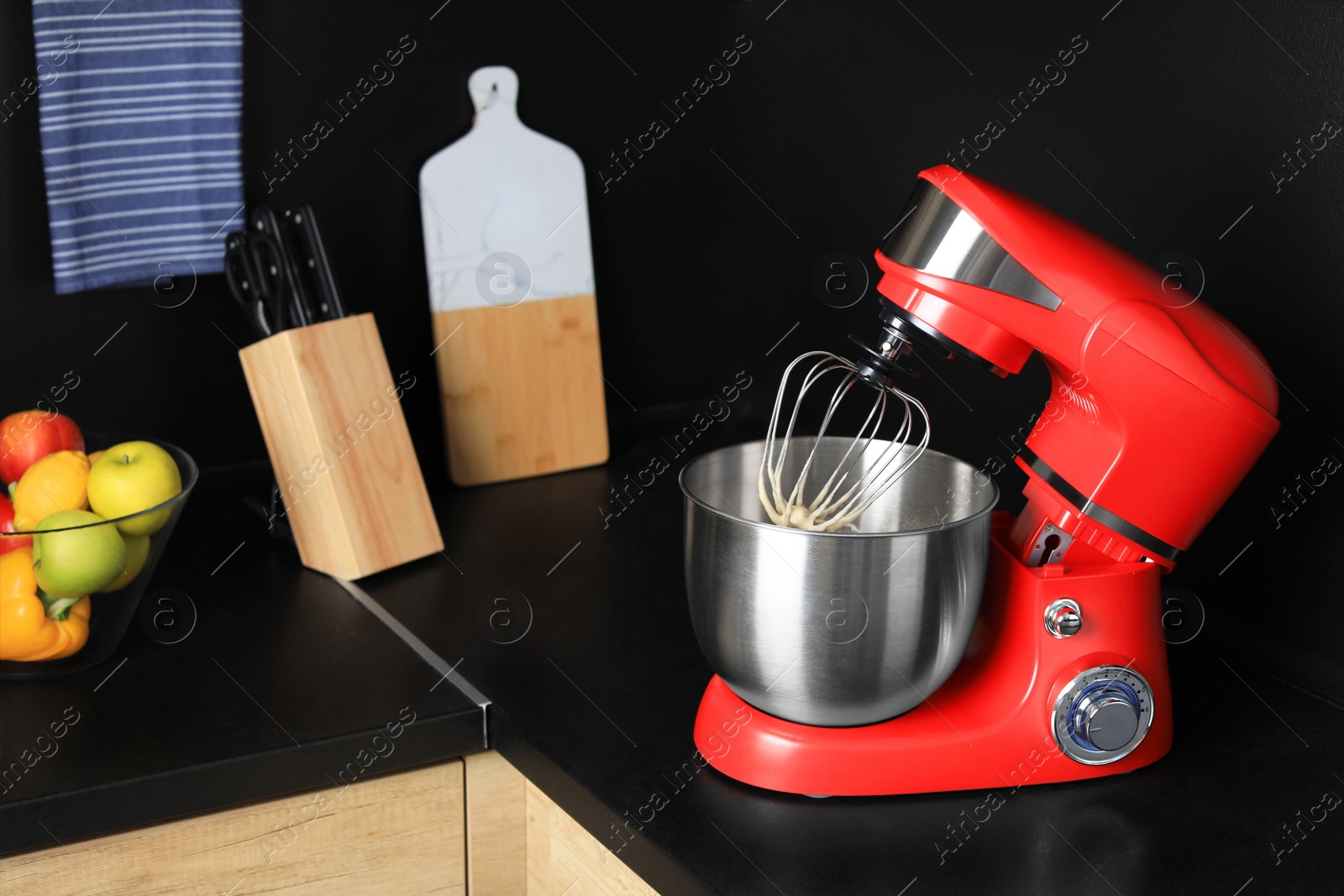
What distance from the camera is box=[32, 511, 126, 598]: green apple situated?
807 mm

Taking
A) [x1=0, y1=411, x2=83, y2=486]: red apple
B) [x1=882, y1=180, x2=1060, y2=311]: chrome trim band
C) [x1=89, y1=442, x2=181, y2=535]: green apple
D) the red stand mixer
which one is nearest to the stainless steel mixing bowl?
the red stand mixer

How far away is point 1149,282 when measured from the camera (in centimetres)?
68

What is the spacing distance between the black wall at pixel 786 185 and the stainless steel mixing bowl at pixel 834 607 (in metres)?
0.33

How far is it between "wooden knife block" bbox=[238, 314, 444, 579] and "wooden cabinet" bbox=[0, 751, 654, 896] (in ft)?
0.93

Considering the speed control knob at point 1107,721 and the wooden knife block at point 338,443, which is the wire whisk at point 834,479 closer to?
the speed control knob at point 1107,721

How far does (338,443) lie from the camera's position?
1032 millimetres

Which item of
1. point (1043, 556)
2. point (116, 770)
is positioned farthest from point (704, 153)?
point (116, 770)

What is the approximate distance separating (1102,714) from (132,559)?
2.23ft

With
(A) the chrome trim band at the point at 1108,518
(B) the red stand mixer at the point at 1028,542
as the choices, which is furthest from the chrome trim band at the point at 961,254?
(A) the chrome trim band at the point at 1108,518

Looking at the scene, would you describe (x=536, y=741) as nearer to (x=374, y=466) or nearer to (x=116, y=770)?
(x=116, y=770)

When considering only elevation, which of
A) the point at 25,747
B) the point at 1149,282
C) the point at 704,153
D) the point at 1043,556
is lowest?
the point at 25,747

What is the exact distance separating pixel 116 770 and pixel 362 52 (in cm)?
78

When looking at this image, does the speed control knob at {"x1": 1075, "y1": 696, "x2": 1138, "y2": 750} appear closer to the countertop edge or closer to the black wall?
the black wall

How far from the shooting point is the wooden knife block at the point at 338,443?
1.02 metres
